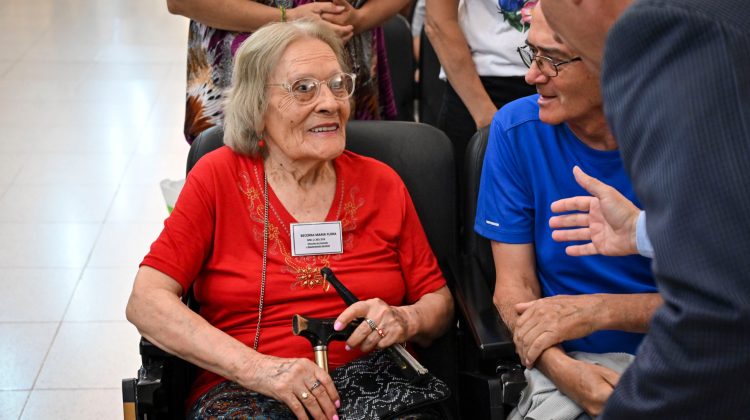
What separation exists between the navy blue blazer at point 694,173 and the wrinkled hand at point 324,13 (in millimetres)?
1788

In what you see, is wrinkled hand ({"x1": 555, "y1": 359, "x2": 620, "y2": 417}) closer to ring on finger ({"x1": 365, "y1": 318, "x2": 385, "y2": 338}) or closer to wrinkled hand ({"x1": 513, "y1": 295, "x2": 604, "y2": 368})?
wrinkled hand ({"x1": 513, "y1": 295, "x2": 604, "y2": 368})

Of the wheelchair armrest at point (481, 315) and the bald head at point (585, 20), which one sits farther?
the wheelchair armrest at point (481, 315)

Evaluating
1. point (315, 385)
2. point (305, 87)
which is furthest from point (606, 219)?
point (305, 87)

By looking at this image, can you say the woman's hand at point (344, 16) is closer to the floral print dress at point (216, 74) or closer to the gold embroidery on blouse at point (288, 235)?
the floral print dress at point (216, 74)

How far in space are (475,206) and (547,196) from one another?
11.8 inches

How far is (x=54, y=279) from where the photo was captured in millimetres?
3820

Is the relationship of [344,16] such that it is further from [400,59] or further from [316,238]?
[400,59]

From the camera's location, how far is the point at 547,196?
219 centimetres

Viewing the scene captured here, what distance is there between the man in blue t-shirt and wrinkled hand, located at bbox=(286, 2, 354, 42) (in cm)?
68

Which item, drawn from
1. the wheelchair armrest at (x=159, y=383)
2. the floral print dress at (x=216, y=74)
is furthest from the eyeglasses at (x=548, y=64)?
the wheelchair armrest at (x=159, y=383)

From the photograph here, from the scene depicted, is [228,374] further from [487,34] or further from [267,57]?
[487,34]

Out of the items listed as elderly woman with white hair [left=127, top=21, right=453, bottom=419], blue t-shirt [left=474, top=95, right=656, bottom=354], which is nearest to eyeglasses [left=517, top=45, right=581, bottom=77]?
blue t-shirt [left=474, top=95, right=656, bottom=354]

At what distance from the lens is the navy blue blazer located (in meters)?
0.92

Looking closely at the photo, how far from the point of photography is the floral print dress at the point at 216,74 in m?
2.78
